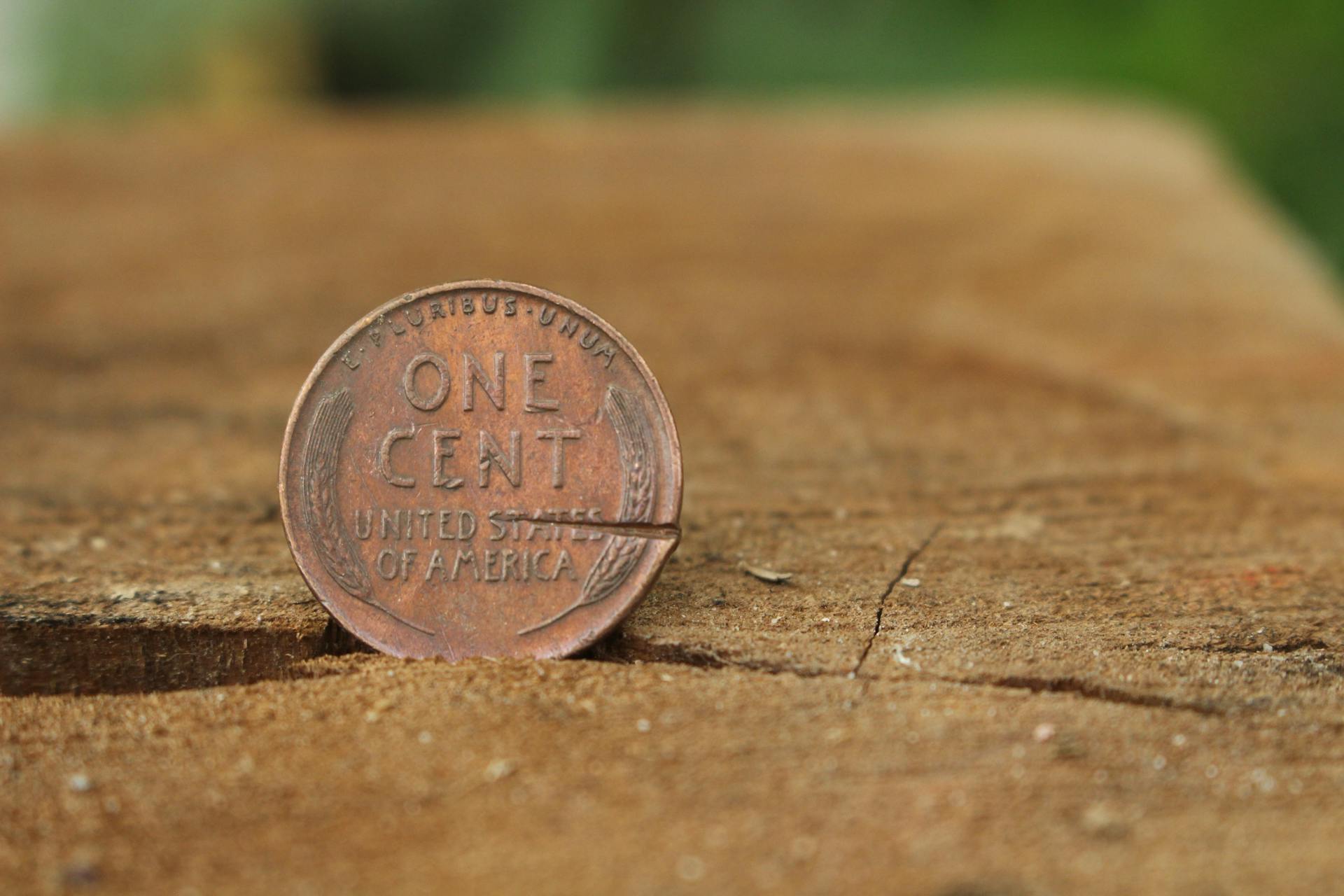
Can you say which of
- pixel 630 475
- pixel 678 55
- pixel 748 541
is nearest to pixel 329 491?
pixel 630 475

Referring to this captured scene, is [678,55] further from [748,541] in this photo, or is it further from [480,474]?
[480,474]

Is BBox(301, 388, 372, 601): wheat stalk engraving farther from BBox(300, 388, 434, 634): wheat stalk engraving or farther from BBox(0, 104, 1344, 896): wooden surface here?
BBox(0, 104, 1344, 896): wooden surface

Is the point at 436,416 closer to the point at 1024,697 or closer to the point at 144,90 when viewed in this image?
the point at 1024,697

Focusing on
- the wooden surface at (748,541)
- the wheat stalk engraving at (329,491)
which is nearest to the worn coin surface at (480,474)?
the wheat stalk engraving at (329,491)

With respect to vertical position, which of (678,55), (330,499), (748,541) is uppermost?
(678,55)

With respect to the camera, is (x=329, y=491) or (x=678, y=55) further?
(x=678, y=55)

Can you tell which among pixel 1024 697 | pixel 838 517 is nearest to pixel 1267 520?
pixel 838 517

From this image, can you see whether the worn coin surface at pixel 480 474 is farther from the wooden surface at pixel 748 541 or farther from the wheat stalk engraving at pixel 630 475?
the wooden surface at pixel 748 541
